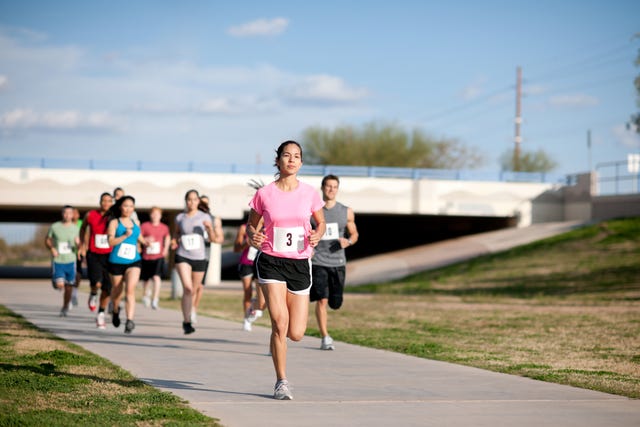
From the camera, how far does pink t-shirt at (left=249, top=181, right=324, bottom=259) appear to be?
8.44 meters

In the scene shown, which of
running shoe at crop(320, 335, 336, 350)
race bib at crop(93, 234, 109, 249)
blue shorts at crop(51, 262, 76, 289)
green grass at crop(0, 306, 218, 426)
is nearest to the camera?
green grass at crop(0, 306, 218, 426)


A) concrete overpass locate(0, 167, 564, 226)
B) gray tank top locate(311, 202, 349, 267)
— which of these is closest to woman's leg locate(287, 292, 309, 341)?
gray tank top locate(311, 202, 349, 267)

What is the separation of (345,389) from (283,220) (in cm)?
159

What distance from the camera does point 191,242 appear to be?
1463 centimetres

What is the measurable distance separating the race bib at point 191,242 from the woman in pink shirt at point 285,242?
6.21m

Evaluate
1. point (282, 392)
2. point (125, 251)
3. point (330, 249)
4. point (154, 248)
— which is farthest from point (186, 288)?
point (282, 392)

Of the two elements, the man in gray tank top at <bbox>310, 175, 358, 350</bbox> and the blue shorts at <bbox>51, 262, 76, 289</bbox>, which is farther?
the blue shorts at <bbox>51, 262, 76, 289</bbox>

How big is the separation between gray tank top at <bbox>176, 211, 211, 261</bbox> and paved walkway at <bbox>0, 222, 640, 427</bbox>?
4.37 ft

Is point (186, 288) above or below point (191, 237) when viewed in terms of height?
below

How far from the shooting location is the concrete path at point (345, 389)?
7.11 metres

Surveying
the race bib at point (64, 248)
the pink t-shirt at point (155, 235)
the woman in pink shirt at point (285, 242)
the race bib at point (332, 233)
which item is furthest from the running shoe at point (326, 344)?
the race bib at point (64, 248)

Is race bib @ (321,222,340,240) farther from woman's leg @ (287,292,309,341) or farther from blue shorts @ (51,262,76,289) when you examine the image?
blue shorts @ (51,262,76,289)

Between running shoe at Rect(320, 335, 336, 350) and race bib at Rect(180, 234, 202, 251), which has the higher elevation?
race bib at Rect(180, 234, 202, 251)

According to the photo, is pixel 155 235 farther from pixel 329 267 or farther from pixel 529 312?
pixel 529 312
